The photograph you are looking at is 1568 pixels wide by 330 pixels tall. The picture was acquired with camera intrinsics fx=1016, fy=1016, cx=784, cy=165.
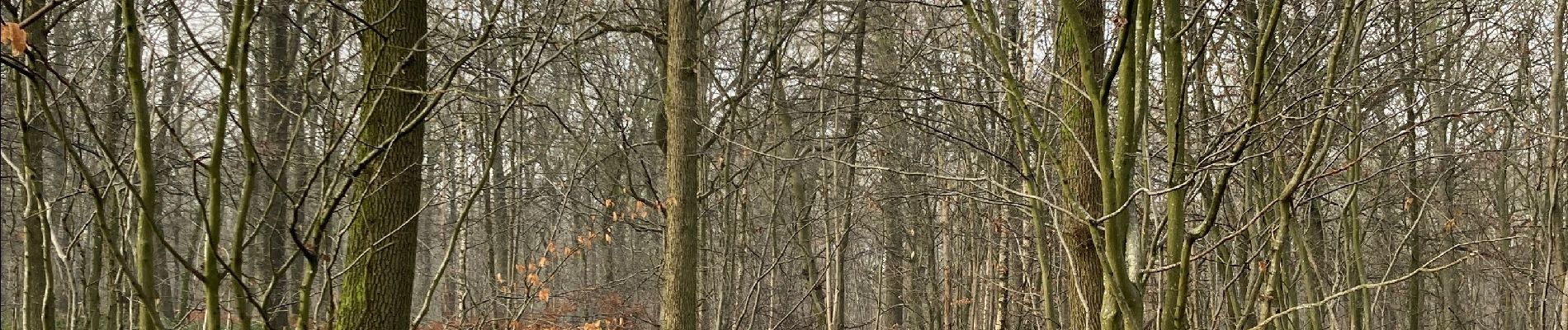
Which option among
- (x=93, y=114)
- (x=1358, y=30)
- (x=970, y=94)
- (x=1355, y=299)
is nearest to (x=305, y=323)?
(x=1358, y=30)

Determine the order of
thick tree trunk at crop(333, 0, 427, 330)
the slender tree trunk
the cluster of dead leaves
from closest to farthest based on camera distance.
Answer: the cluster of dead leaves
the slender tree trunk
thick tree trunk at crop(333, 0, 427, 330)

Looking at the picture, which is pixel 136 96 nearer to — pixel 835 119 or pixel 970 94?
pixel 970 94

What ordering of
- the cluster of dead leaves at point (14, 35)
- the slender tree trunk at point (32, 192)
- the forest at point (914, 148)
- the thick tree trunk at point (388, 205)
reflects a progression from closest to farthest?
the cluster of dead leaves at point (14, 35) < the slender tree trunk at point (32, 192) < the forest at point (914, 148) < the thick tree trunk at point (388, 205)

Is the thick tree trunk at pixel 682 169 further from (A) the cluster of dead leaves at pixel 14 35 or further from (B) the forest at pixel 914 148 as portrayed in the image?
(A) the cluster of dead leaves at pixel 14 35

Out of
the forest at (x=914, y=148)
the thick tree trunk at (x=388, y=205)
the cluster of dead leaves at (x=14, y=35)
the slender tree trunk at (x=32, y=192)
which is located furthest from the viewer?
the thick tree trunk at (x=388, y=205)

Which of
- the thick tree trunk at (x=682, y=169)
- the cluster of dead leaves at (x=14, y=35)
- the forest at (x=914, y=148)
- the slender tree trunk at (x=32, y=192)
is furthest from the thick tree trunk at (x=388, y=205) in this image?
the cluster of dead leaves at (x=14, y=35)

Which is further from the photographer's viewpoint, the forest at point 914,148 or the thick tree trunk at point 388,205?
the thick tree trunk at point 388,205

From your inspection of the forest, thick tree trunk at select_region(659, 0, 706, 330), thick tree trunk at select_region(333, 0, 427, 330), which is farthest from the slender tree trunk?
thick tree trunk at select_region(659, 0, 706, 330)

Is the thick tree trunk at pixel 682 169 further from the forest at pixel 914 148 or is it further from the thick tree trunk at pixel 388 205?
the thick tree trunk at pixel 388 205

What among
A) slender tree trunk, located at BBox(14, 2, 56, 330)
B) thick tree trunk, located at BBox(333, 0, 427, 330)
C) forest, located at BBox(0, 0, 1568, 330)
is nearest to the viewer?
slender tree trunk, located at BBox(14, 2, 56, 330)

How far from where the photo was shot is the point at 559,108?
13141 millimetres

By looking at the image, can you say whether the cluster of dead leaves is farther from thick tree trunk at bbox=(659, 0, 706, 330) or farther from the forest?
thick tree trunk at bbox=(659, 0, 706, 330)

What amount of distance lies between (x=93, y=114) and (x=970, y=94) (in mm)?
4916

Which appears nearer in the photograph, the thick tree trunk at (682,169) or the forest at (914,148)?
the forest at (914,148)
